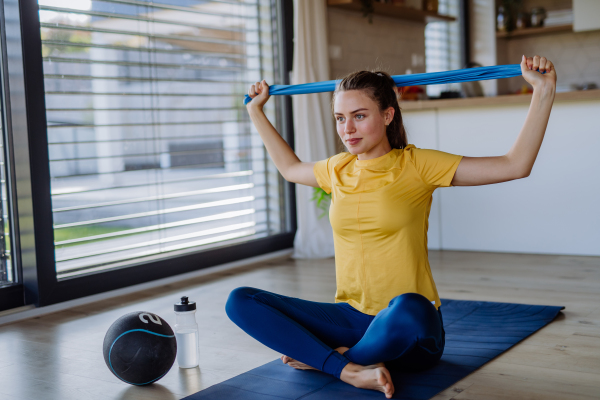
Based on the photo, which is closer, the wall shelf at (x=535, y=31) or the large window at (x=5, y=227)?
the large window at (x=5, y=227)

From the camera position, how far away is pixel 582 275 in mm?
3199

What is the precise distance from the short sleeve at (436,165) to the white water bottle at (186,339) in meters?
0.81

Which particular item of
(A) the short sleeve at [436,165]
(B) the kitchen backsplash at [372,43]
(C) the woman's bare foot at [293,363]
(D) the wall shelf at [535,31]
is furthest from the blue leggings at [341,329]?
(D) the wall shelf at [535,31]

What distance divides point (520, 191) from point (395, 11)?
1.78m

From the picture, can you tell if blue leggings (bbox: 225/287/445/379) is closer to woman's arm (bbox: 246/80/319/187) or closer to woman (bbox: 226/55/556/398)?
woman (bbox: 226/55/556/398)

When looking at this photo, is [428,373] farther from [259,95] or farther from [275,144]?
[259,95]

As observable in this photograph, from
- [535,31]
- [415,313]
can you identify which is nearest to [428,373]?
[415,313]

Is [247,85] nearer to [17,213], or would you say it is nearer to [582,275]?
[17,213]

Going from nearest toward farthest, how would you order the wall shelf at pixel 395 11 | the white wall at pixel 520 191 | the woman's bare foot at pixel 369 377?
the woman's bare foot at pixel 369 377, the white wall at pixel 520 191, the wall shelf at pixel 395 11

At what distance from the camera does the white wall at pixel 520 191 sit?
370cm

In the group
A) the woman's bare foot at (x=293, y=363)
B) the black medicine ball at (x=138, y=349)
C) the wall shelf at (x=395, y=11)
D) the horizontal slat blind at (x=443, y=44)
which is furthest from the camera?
the horizontal slat blind at (x=443, y=44)

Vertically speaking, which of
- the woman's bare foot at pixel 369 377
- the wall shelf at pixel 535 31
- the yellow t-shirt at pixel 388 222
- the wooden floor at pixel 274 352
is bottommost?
the wooden floor at pixel 274 352

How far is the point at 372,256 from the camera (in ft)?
5.98

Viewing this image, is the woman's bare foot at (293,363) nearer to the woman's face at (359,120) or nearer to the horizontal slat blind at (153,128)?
the woman's face at (359,120)
